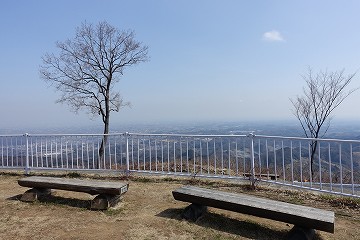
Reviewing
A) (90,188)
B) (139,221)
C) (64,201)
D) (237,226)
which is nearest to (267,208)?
(237,226)

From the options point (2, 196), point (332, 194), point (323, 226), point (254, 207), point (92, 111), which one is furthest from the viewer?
point (92, 111)

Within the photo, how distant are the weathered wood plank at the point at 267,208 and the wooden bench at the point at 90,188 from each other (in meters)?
1.18

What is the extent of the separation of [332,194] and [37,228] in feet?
16.8

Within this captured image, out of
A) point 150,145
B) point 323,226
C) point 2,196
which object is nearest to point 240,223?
point 323,226

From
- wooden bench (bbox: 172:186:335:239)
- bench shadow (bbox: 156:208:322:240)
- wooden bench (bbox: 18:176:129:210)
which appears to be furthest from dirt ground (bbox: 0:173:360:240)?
wooden bench (bbox: 172:186:335:239)

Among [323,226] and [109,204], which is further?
[109,204]

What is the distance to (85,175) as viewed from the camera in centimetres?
848

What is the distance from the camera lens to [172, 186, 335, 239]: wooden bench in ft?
11.9

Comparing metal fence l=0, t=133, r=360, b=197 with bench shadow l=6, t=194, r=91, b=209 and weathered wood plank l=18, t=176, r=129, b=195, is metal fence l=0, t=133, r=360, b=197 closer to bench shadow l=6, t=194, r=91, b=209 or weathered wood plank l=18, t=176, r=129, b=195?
bench shadow l=6, t=194, r=91, b=209

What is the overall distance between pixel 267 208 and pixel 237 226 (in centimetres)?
72

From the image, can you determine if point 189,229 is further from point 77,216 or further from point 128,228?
point 77,216

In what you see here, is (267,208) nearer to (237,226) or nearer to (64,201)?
(237,226)

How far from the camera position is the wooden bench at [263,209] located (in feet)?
11.9

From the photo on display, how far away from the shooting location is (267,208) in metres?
3.93
